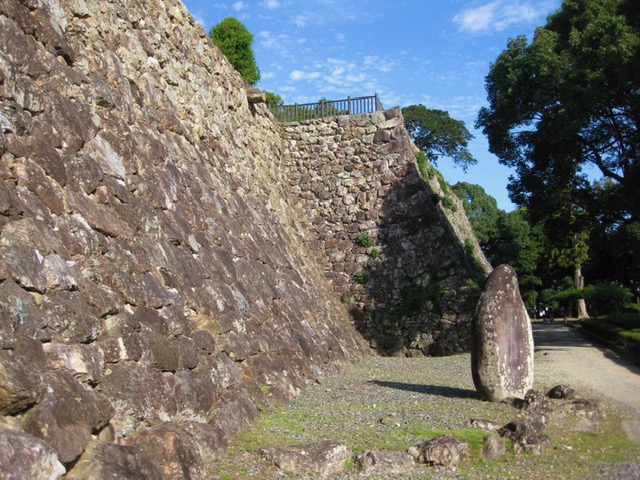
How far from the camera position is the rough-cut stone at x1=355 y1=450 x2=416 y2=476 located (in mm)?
5573

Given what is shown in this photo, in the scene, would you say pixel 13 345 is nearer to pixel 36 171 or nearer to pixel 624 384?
pixel 36 171

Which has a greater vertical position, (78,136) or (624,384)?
(78,136)

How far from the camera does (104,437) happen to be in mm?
4590

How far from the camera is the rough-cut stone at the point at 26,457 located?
348 centimetres

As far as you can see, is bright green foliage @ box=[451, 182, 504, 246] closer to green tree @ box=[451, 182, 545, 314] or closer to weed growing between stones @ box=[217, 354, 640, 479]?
green tree @ box=[451, 182, 545, 314]

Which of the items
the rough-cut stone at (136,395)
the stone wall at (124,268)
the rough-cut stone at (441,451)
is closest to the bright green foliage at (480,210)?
the stone wall at (124,268)

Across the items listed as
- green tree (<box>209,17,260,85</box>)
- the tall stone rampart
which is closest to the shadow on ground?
the tall stone rampart

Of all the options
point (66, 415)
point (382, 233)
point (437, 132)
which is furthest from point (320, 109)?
point (437, 132)

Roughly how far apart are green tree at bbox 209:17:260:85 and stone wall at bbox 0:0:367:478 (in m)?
12.8

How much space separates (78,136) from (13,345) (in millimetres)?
3099

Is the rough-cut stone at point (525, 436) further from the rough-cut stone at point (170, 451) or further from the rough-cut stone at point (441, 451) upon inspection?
the rough-cut stone at point (170, 451)

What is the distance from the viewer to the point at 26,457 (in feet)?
11.9

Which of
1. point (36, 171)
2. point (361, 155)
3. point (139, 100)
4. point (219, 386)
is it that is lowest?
point (219, 386)

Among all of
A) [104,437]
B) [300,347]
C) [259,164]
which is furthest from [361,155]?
[104,437]
